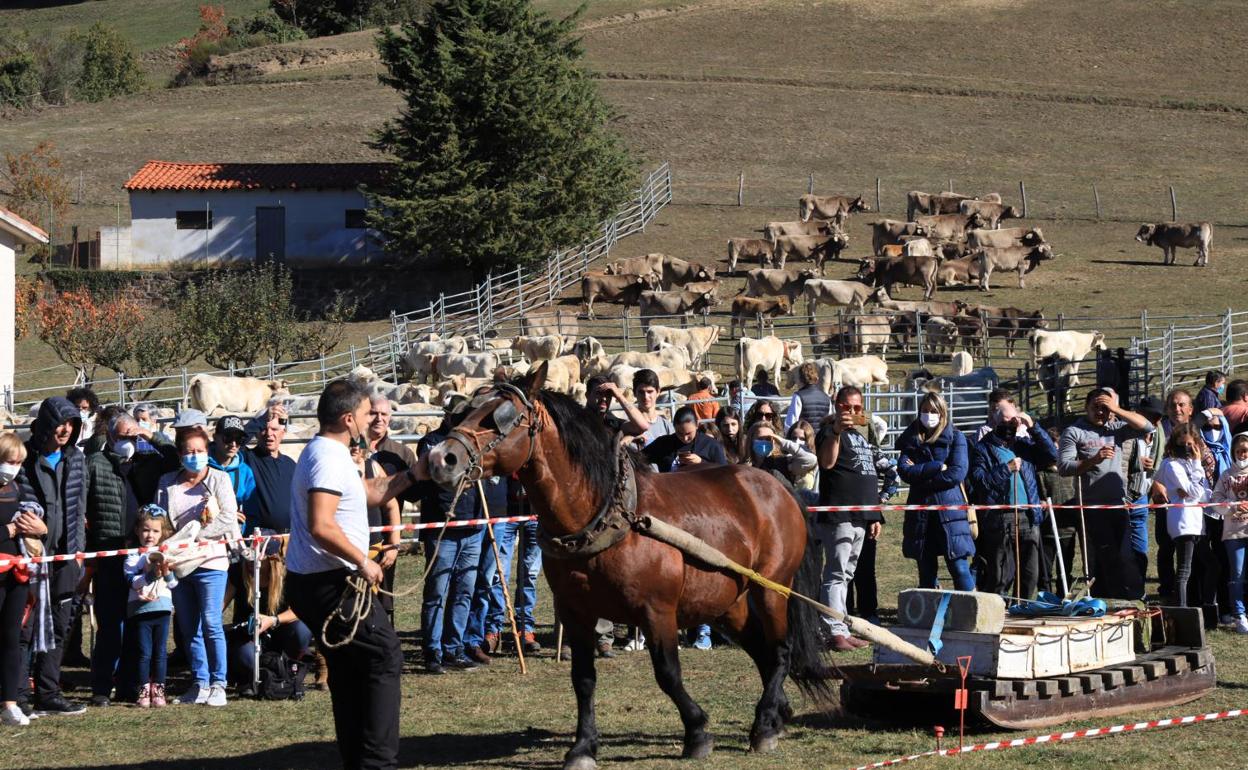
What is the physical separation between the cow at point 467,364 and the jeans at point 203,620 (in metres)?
21.3

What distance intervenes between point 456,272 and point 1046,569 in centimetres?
3554

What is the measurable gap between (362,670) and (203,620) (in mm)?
3427

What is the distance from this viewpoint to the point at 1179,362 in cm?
2603

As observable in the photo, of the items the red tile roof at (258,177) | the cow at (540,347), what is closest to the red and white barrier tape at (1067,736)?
the cow at (540,347)

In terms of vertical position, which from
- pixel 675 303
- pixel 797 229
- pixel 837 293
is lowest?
pixel 675 303

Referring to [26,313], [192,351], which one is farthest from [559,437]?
[26,313]

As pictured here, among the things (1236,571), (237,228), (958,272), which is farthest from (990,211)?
(1236,571)

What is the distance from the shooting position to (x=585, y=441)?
764 cm

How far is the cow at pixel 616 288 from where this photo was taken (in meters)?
41.0

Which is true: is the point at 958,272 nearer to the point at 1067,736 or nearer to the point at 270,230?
the point at 270,230

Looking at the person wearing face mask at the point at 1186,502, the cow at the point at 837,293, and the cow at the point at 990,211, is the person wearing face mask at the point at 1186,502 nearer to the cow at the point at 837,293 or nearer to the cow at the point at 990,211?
the cow at the point at 837,293

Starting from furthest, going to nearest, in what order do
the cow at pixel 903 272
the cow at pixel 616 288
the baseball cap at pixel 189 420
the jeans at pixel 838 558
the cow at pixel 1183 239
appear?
1. the cow at pixel 1183 239
2. the cow at pixel 616 288
3. the cow at pixel 903 272
4. the jeans at pixel 838 558
5. the baseball cap at pixel 189 420

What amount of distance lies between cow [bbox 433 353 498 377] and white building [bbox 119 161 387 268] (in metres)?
17.7

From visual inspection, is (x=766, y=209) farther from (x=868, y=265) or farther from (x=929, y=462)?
(x=929, y=462)
